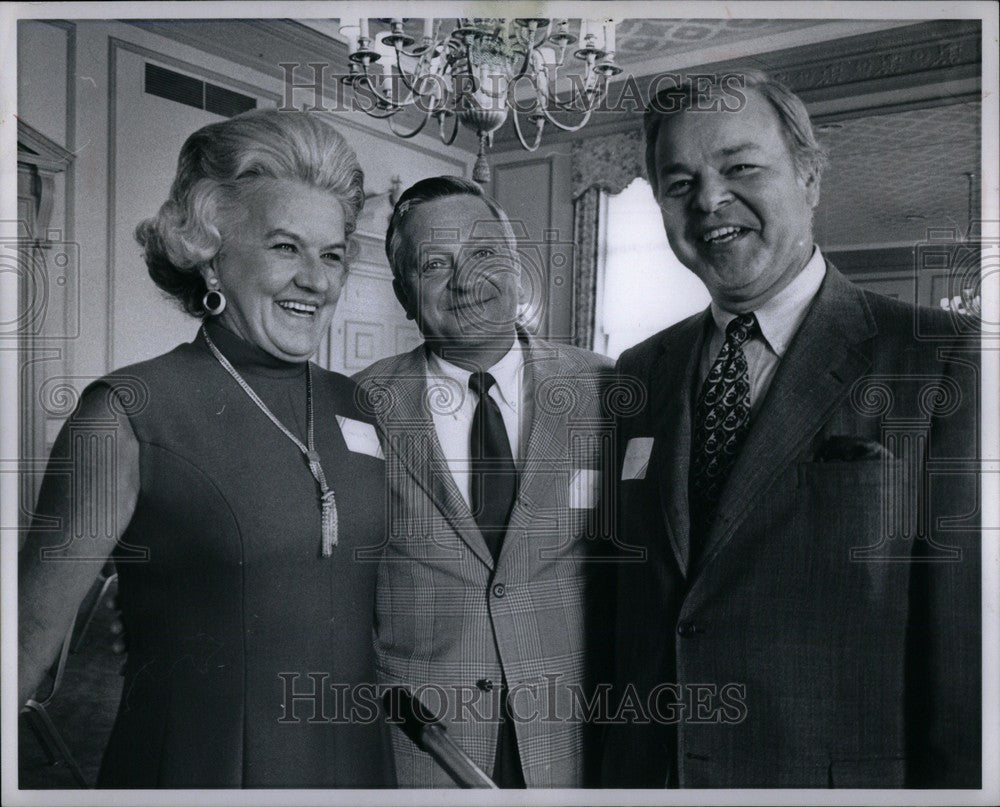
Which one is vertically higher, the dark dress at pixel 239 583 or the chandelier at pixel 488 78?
the chandelier at pixel 488 78

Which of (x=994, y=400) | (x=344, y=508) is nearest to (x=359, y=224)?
(x=344, y=508)

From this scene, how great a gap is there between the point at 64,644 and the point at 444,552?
2.52ft

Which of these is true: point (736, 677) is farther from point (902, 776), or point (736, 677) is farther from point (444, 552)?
point (444, 552)

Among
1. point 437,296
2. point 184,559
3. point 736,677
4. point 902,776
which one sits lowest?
point 902,776

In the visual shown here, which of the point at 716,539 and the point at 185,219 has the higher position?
the point at 185,219

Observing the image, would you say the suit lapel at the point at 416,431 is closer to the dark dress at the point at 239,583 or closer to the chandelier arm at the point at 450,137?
the dark dress at the point at 239,583

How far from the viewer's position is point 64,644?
5.37 ft

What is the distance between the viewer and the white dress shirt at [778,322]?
159 cm

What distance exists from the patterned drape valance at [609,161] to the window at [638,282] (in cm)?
2

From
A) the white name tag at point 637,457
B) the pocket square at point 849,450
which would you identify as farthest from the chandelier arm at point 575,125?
the pocket square at point 849,450

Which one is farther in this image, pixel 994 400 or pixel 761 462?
pixel 994 400

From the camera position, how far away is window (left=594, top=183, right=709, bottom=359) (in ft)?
5.39

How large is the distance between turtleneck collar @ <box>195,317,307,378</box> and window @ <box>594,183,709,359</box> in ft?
2.13

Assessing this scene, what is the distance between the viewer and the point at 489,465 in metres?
1.64
